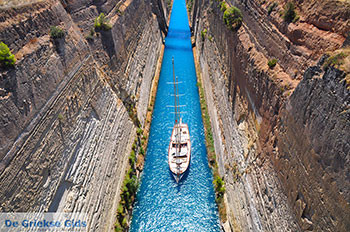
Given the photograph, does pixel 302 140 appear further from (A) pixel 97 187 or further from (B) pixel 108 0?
(B) pixel 108 0

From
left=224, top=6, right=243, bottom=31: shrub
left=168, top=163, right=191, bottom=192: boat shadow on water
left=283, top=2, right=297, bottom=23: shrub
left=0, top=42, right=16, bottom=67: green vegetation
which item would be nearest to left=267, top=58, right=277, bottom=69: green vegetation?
left=283, top=2, right=297, bottom=23: shrub

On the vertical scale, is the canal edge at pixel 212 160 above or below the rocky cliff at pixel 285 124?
below

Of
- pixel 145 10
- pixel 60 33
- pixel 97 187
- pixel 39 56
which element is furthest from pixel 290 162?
pixel 145 10

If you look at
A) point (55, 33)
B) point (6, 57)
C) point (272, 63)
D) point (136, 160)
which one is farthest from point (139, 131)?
point (6, 57)

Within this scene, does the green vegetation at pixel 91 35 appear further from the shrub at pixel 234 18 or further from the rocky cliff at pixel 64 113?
the shrub at pixel 234 18

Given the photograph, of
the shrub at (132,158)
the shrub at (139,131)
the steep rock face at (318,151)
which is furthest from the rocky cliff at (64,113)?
the steep rock face at (318,151)
